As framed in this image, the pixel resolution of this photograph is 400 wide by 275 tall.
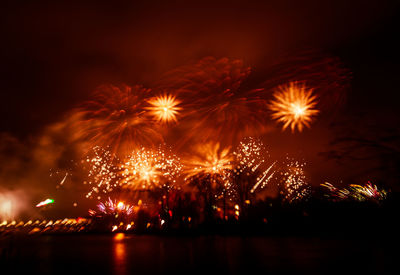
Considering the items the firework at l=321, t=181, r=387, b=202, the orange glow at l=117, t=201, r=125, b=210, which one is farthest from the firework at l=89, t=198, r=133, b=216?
the firework at l=321, t=181, r=387, b=202

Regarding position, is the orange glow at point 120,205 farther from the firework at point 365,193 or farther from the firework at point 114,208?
the firework at point 365,193

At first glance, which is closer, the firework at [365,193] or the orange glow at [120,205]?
the firework at [365,193]

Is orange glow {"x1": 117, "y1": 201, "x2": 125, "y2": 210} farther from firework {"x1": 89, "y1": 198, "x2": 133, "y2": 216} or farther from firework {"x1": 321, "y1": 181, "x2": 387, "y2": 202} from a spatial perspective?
firework {"x1": 321, "y1": 181, "x2": 387, "y2": 202}

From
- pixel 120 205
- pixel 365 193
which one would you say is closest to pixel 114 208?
pixel 120 205

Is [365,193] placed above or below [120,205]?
below

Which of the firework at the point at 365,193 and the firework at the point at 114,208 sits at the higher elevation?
the firework at the point at 114,208

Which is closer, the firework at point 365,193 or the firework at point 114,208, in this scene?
the firework at point 365,193

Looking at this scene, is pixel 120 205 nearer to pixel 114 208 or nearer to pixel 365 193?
pixel 114 208

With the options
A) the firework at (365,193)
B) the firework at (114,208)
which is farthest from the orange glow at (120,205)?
the firework at (365,193)

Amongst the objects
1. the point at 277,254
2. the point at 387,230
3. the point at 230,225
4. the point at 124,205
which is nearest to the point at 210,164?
the point at 230,225

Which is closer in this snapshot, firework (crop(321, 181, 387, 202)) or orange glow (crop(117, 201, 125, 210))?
firework (crop(321, 181, 387, 202))

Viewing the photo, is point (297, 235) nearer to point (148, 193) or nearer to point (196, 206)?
point (196, 206)
